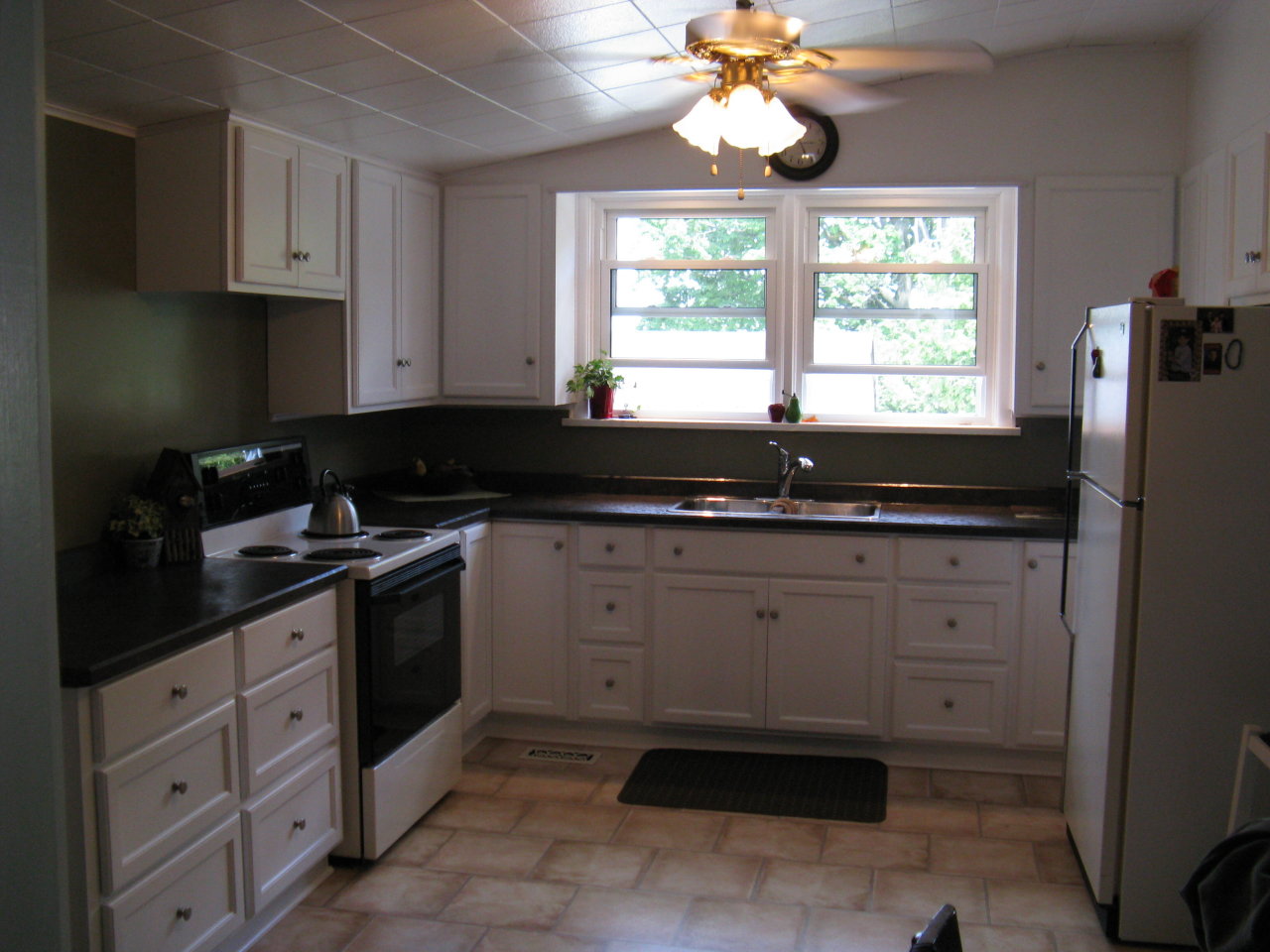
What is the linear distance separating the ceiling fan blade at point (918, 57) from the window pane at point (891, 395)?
7.60 ft

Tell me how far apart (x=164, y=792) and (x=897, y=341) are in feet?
10.9

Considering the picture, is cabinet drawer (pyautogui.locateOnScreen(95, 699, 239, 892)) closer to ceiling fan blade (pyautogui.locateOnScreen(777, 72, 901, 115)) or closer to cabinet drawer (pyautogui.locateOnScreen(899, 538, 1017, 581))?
ceiling fan blade (pyautogui.locateOnScreen(777, 72, 901, 115))

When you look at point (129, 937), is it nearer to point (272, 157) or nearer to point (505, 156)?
point (272, 157)

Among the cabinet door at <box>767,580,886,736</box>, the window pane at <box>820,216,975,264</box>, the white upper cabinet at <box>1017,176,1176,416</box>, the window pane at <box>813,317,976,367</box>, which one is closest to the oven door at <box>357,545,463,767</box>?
the cabinet door at <box>767,580,886,736</box>

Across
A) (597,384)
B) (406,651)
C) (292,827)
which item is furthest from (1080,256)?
(292,827)

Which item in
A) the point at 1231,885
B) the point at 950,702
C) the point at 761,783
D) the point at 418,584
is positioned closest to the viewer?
the point at 1231,885

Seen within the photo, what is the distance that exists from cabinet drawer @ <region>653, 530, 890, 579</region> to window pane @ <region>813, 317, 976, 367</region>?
999 mm

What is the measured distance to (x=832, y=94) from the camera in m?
2.74

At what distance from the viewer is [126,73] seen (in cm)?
278

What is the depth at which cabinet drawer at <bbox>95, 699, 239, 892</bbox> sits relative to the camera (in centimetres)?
228

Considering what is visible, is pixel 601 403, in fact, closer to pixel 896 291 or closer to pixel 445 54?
pixel 896 291

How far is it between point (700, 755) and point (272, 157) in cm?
248

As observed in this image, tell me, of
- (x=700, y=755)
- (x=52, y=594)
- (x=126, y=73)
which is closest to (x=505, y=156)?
(x=126, y=73)

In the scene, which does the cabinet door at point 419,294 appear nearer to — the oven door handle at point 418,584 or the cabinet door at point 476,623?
the cabinet door at point 476,623
